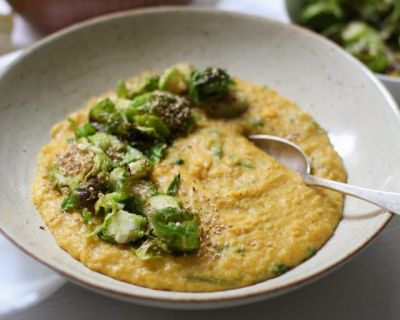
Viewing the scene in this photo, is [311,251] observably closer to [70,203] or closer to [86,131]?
[70,203]

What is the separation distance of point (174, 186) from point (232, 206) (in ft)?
1.38

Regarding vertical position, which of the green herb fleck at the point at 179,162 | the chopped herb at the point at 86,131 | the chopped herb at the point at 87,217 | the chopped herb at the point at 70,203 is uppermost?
the chopped herb at the point at 86,131

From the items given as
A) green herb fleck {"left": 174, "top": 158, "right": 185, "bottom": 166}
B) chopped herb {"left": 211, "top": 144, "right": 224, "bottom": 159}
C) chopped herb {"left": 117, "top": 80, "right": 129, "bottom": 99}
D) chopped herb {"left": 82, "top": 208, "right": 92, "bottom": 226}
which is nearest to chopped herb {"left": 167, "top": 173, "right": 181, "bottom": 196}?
green herb fleck {"left": 174, "top": 158, "right": 185, "bottom": 166}

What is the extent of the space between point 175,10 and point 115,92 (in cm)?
105

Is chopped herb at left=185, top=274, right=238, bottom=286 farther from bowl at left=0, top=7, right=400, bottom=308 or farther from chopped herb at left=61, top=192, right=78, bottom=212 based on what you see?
chopped herb at left=61, top=192, right=78, bottom=212

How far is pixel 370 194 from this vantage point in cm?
330

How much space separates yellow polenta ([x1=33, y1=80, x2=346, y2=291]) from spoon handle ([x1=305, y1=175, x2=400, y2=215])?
0.32 feet

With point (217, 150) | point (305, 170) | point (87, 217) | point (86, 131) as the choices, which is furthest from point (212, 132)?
point (87, 217)

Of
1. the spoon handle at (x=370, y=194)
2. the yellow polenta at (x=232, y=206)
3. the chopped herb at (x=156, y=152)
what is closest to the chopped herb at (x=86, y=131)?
the yellow polenta at (x=232, y=206)

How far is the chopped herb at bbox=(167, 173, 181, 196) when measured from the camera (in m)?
3.61

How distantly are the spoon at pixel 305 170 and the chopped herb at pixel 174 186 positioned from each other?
2.65 ft

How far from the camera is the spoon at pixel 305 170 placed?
3207 mm

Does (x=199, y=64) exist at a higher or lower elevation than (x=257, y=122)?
higher

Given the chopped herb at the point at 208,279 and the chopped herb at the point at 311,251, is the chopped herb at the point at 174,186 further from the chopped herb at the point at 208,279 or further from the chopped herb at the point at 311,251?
the chopped herb at the point at 311,251
